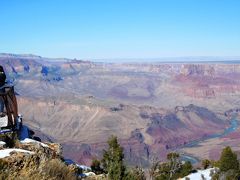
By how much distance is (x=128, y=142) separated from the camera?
193 meters

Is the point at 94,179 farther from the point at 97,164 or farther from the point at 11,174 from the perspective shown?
the point at 97,164

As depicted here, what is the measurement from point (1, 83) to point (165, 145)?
187 metres

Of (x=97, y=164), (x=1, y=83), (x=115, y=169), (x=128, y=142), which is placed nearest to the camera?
(x=1, y=83)

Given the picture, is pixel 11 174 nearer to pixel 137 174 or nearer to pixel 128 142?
pixel 137 174

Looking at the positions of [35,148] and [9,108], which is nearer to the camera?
[35,148]

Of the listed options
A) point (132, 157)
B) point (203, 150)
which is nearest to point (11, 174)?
point (132, 157)

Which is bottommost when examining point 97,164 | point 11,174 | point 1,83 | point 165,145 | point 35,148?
point 165,145

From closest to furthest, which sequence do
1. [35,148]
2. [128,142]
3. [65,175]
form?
[65,175]
[35,148]
[128,142]

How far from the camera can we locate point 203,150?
7111 inches

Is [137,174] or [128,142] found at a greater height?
[137,174]

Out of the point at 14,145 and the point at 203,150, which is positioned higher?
the point at 14,145

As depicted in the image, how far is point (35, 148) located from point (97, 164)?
1422 cm

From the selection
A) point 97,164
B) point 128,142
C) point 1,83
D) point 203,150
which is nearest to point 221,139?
point 203,150

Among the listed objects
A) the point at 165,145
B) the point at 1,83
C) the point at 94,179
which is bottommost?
the point at 165,145
